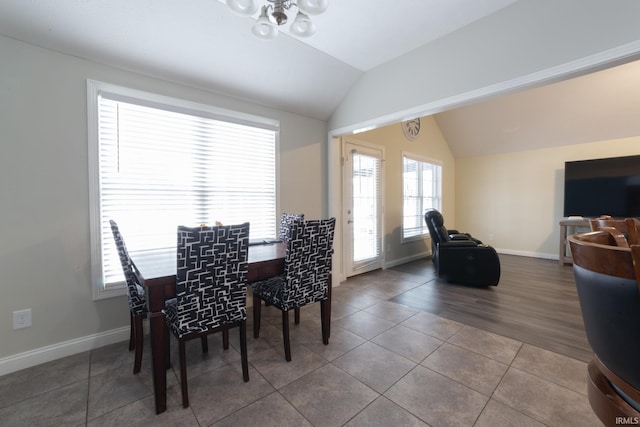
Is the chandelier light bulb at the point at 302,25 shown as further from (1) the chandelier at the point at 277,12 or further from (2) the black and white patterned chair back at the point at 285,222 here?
(2) the black and white patterned chair back at the point at 285,222

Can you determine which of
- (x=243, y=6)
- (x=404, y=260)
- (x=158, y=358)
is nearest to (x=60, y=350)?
(x=158, y=358)

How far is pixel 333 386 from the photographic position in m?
1.69

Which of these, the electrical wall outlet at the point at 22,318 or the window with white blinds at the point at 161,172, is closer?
the electrical wall outlet at the point at 22,318

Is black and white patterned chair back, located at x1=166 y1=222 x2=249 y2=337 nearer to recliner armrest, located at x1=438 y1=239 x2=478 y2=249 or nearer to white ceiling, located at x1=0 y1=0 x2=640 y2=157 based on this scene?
white ceiling, located at x1=0 y1=0 x2=640 y2=157

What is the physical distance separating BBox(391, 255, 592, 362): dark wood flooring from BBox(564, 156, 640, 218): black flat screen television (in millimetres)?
1241

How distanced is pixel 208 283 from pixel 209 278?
1.2 inches

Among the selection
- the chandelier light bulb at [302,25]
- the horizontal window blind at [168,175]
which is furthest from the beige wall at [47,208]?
the chandelier light bulb at [302,25]

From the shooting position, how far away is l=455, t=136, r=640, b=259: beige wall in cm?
502

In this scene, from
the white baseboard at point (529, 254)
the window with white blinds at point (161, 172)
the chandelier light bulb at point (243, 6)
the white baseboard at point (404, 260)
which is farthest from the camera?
the white baseboard at point (529, 254)

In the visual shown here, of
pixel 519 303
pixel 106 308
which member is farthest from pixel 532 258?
pixel 106 308

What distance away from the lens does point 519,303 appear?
2986 millimetres

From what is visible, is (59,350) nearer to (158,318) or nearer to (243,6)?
(158,318)

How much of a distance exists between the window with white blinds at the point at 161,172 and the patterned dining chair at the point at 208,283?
553 mm

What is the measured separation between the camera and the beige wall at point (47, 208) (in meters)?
1.85
